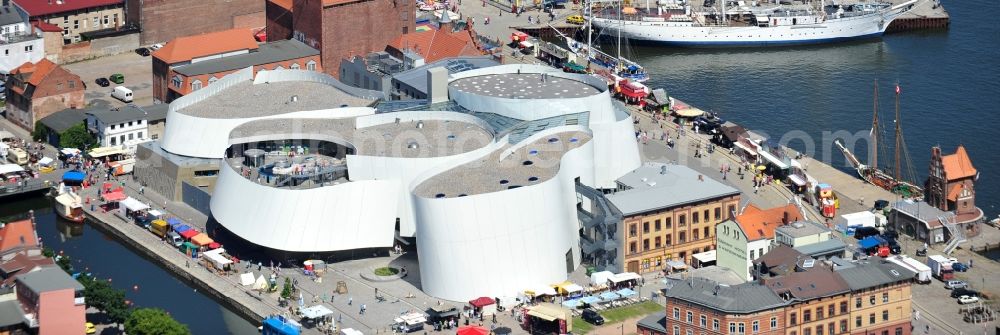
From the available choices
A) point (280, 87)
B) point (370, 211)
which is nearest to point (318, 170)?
point (370, 211)

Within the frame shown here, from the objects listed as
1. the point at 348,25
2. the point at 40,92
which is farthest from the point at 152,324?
the point at 348,25

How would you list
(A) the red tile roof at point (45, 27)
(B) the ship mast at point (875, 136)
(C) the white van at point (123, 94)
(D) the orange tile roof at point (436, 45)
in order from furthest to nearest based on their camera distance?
1. (A) the red tile roof at point (45, 27)
2. (C) the white van at point (123, 94)
3. (D) the orange tile roof at point (436, 45)
4. (B) the ship mast at point (875, 136)

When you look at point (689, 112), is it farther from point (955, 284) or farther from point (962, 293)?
point (962, 293)

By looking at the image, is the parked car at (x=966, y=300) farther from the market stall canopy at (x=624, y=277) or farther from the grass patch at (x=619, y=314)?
the market stall canopy at (x=624, y=277)

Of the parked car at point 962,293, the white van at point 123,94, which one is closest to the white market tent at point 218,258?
the white van at point 123,94

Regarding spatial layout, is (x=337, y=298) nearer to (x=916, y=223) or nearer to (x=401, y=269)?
(x=401, y=269)

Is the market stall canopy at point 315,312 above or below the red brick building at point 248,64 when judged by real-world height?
below

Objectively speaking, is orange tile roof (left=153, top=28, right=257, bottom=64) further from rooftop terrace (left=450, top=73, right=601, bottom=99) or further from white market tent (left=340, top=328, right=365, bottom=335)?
white market tent (left=340, top=328, right=365, bottom=335)
